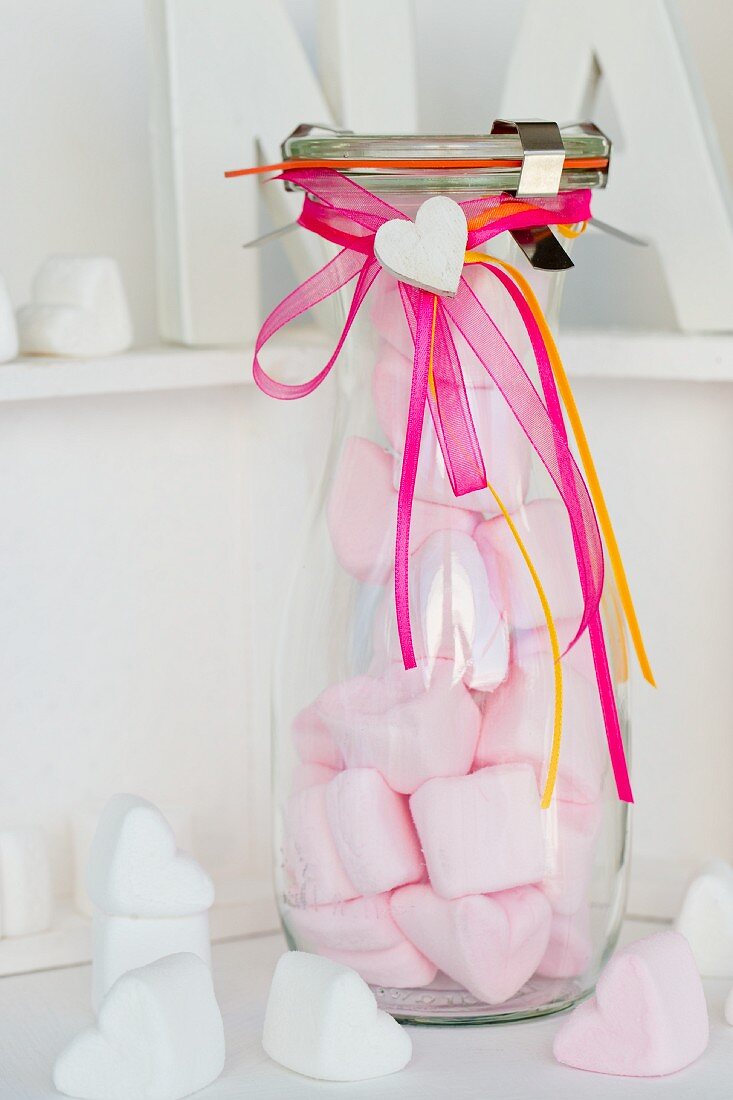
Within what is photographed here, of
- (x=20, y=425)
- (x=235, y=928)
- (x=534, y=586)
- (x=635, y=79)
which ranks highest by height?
(x=635, y=79)

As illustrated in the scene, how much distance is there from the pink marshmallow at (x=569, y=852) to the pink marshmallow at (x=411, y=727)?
0.17 ft

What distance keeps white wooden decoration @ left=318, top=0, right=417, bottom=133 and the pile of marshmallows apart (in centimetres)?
21

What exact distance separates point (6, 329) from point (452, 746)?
282 mm

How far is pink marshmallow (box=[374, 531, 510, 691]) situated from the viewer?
23.7 inches

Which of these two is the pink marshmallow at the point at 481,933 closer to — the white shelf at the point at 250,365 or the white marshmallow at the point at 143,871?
the white marshmallow at the point at 143,871

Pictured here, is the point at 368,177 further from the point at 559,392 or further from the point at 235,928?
the point at 235,928

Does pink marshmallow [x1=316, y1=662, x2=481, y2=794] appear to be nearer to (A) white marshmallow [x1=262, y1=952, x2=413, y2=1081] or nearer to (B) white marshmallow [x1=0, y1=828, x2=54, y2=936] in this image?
(A) white marshmallow [x1=262, y1=952, x2=413, y2=1081]

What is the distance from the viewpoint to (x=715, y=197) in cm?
76

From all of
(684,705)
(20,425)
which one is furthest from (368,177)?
(684,705)

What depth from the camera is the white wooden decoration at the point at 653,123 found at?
2.50ft

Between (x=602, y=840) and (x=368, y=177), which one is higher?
(x=368, y=177)

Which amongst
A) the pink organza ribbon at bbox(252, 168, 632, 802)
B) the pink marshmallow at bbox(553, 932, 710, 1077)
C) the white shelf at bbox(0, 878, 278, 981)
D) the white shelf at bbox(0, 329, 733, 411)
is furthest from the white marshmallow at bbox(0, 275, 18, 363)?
the pink marshmallow at bbox(553, 932, 710, 1077)

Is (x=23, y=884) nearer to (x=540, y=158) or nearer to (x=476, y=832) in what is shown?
(x=476, y=832)

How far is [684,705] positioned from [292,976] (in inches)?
12.4
